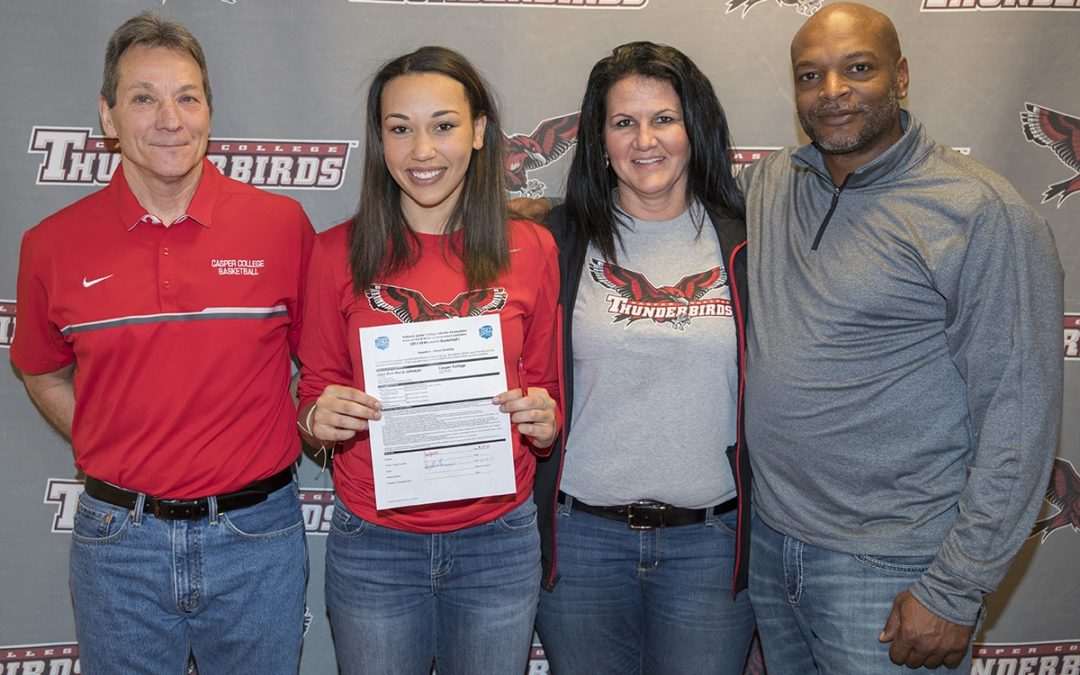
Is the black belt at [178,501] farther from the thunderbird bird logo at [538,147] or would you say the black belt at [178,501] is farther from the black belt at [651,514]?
the thunderbird bird logo at [538,147]

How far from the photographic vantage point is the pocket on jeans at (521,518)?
7.27 ft

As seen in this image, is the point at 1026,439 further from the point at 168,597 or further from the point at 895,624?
the point at 168,597

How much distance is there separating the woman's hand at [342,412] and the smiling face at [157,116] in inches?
29.0

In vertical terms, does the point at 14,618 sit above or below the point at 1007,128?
below

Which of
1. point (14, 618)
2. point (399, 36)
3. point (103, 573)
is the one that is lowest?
point (14, 618)

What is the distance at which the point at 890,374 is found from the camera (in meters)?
2.06

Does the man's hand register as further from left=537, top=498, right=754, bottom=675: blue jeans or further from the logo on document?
the logo on document

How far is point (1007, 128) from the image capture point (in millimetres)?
3096

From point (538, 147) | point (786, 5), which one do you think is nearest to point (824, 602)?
point (538, 147)

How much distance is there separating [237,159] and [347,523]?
1448 millimetres

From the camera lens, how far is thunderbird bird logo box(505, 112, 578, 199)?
3.04m

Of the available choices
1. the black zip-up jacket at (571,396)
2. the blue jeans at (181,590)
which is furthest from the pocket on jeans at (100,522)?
A: the black zip-up jacket at (571,396)

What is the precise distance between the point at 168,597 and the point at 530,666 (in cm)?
157

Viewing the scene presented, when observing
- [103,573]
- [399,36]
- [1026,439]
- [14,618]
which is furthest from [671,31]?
[14,618]
